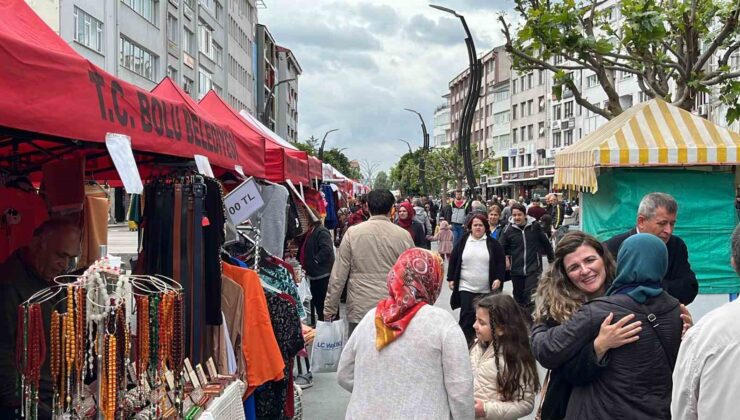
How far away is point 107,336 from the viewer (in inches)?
134

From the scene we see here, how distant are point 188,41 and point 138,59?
10.6 m

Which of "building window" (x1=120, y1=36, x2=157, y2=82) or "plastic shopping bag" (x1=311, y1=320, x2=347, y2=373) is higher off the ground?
"building window" (x1=120, y1=36, x2=157, y2=82)

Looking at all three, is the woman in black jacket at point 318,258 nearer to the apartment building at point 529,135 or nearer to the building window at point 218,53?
the building window at point 218,53

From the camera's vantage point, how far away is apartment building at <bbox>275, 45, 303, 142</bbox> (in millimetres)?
96750

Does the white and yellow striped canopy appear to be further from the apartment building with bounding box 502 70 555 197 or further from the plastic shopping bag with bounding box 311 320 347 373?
the apartment building with bounding box 502 70 555 197

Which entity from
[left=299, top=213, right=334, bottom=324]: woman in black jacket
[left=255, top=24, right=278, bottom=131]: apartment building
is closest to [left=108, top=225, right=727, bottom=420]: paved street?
[left=299, top=213, right=334, bottom=324]: woman in black jacket

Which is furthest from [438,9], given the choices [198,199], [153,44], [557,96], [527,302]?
[153,44]

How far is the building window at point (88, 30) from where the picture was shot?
94.2ft

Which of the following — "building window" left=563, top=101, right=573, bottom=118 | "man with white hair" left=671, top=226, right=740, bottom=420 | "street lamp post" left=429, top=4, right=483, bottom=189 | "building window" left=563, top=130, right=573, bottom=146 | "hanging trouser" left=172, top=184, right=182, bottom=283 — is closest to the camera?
"man with white hair" left=671, top=226, right=740, bottom=420

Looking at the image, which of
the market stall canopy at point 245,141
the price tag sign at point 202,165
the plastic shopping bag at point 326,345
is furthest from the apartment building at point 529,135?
the price tag sign at point 202,165

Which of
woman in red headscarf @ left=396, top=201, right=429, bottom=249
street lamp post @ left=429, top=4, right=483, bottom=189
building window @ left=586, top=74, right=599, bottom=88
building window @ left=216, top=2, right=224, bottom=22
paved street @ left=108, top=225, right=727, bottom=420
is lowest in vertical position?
paved street @ left=108, top=225, right=727, bottom=420

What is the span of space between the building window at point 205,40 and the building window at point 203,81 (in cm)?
128

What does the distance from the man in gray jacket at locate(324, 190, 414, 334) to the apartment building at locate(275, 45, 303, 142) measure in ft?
282

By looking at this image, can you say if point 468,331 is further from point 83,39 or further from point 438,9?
point 83,39
